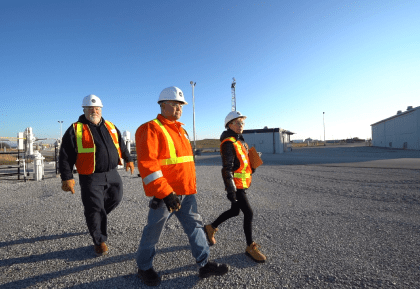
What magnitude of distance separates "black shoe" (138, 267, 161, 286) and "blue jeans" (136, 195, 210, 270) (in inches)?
2.1

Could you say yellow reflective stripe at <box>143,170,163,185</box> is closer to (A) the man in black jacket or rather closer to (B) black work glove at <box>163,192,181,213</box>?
(B) black work glove at <box>163,192,181,213</box>

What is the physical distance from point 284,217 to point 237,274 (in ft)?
6.74

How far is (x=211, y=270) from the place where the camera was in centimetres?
221

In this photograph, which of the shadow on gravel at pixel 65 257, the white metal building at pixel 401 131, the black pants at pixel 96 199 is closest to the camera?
the shadow on gravel at pixel 65 257

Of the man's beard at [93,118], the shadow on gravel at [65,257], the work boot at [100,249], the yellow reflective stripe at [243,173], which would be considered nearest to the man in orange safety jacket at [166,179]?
the shadow on gravel at [65,257]

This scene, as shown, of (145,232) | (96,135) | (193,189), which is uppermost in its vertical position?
(96,135)

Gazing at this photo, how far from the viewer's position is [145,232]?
206 centimetres

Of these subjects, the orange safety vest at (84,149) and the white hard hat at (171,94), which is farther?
the orange safety vest at (84,149)

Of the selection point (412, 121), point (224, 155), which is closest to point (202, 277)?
point (224, 155)

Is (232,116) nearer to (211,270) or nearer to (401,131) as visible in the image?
(211,270)

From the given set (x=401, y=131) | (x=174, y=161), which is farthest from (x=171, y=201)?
(x=401, y=131)

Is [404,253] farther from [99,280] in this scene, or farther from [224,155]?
[99,280]

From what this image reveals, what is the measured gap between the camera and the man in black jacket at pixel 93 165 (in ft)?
8.89

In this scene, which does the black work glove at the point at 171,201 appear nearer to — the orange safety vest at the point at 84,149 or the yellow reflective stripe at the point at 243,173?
the yellow reflective stripe at the point at 243,173
